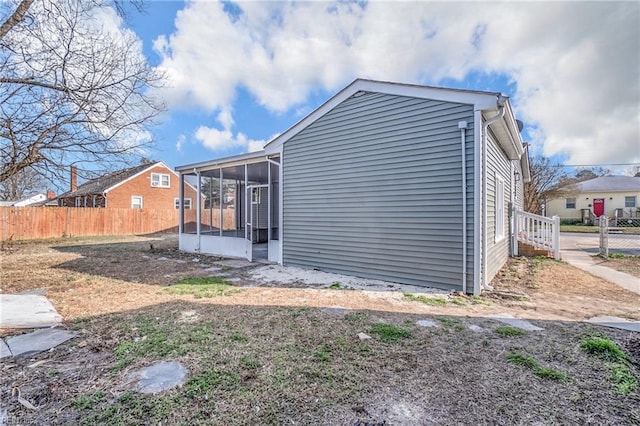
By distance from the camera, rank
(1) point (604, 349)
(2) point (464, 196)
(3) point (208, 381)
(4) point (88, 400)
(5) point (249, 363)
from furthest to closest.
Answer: (2) point (464, 196)
(1) point (604, 349)
(5) point (249, 363)
(3) point (208, 381)
(4) point (88, 400)

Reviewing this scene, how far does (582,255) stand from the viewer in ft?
33.0

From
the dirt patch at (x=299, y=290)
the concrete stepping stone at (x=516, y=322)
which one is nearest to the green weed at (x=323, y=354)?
the dirt patch at (x=299, y=290)

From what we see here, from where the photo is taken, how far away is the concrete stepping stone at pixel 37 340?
314cm

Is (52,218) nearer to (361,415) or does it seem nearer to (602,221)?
(361,415)

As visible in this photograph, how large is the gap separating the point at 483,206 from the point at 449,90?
7.23 feet

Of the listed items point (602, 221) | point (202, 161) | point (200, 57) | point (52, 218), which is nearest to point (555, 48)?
point (602, 221)

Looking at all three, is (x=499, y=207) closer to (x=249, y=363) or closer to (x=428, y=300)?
(x=428, y=300)

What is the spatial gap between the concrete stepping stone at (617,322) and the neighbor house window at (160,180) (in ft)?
88.1

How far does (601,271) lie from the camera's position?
24.3 feet

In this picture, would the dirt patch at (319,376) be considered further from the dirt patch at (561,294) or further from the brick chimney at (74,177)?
the brick chimney at (74,177)

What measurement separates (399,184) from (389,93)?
6.22 feet

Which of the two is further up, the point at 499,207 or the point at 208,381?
the point at 499,207

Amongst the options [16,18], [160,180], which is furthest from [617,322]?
[160,180]

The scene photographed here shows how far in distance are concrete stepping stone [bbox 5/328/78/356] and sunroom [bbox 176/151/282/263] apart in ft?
16.9
